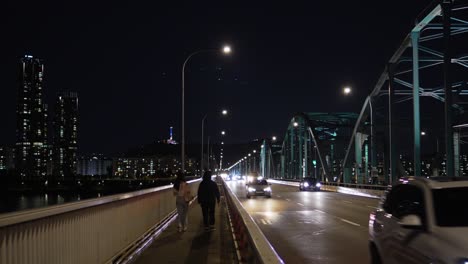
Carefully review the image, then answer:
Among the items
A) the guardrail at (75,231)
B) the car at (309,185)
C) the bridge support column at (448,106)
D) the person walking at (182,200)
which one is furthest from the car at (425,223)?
the car at (309,185)

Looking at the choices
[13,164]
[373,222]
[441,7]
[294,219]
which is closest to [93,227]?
[373,222]

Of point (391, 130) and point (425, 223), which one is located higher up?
point (391, 130)

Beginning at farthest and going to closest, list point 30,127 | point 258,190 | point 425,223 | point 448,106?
point 30,127 < point 258,190 < point 448,106 < point 425,223

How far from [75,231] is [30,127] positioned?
125m

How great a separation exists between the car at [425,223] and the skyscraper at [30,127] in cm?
8399

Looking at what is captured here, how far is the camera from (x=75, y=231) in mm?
8984

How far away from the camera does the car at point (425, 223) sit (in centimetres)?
635

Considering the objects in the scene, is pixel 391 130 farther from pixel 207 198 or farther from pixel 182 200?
pixel 182 200

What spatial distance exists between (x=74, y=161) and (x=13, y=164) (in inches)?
1930

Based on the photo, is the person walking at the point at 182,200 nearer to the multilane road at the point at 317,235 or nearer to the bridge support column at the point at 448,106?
the multilane road at the point at 317,235

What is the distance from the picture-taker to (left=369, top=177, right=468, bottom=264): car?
250 inches

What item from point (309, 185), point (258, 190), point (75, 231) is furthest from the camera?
point (309, 185)

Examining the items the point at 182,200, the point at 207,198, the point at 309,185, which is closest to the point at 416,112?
the point at 309,185

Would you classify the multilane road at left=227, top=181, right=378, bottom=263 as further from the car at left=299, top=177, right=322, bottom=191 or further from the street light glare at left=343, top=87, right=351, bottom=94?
the car at left=299, top=177, right=322, bottom=191
